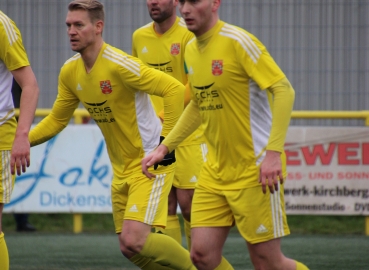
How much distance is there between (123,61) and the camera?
5242mm

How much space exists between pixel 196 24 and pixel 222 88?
37 centimetres

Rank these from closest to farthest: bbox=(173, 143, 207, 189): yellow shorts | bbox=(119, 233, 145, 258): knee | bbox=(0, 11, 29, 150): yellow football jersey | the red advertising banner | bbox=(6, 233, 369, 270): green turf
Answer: bbox=(0, 11, 29, 150): yellow football jersey
bbox=(119, 233, 145, 258): knee
bbox=(173, 143, 207, 189): yellow shorts
bbox=(6, 233, 369, 270): green turf
the red advertising banner

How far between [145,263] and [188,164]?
1.12 metres

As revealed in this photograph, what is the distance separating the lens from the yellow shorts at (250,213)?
174 inches

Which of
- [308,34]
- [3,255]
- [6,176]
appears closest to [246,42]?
[6,176]

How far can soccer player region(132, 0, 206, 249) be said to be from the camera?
6.30 m

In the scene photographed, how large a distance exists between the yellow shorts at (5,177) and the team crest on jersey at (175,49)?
6.04ft

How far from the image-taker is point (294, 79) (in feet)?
33.9

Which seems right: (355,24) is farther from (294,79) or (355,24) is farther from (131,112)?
(131,112)

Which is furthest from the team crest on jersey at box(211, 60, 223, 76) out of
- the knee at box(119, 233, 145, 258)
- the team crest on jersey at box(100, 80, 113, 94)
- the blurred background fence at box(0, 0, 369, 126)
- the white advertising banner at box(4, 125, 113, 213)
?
the blurred background fence at box(0, 0, 369, 126)

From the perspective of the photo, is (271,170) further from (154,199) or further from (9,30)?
(9,30)

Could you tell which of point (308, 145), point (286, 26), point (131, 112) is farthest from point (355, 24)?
point (131, 112)

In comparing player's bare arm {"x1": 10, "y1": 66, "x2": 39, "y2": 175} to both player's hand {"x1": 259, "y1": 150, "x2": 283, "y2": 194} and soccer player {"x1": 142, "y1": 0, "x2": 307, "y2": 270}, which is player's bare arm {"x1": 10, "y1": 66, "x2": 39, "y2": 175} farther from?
player's hand {"x1": 259, "y1": 150, "x2": 283, "y2": 194}

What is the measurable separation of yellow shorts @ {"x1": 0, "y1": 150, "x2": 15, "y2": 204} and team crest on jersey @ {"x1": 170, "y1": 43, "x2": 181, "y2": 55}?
1.84m
